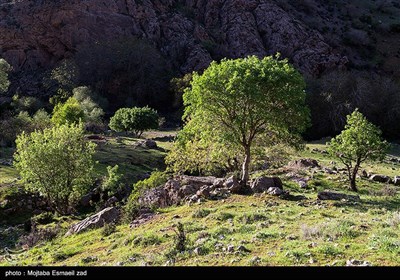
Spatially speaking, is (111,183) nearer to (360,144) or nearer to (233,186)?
(233,186)

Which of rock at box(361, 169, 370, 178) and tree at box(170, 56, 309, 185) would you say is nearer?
tree at box(170, 56, 309, 185)

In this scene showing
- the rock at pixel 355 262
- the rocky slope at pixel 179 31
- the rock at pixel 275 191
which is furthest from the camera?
the rocky slope at pixel 179 31

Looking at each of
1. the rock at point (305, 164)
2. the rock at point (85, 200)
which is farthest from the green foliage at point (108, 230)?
the rock at point (305, 164)

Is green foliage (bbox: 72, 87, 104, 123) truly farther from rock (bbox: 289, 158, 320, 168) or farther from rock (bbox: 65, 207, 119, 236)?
rock (bbox: 65, 207, 119, 236)

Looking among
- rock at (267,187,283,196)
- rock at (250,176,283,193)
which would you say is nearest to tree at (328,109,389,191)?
rock at (250,176,283,193)

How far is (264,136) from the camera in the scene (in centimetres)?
2502

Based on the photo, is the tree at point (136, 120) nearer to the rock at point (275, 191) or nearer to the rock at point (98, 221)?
the rock at point (98, 221)

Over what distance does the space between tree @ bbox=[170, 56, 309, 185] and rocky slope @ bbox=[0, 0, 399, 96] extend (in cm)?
7848

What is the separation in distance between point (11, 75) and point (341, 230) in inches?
4092

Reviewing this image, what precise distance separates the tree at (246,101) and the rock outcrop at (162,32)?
78.7 m

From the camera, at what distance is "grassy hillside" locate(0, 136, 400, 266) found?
11.0 metres

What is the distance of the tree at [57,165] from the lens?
26266 mm

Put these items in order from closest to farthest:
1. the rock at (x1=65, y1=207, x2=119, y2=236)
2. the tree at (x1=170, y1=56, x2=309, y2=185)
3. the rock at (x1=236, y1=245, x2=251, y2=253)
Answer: the rock at (x1=236, y1=245, x2=251, y2=253)
the rock at (x1=65, y1=207, x2=119, y2=236)
the tree at (x1=170, y1=56, x2=309, y2=185)
